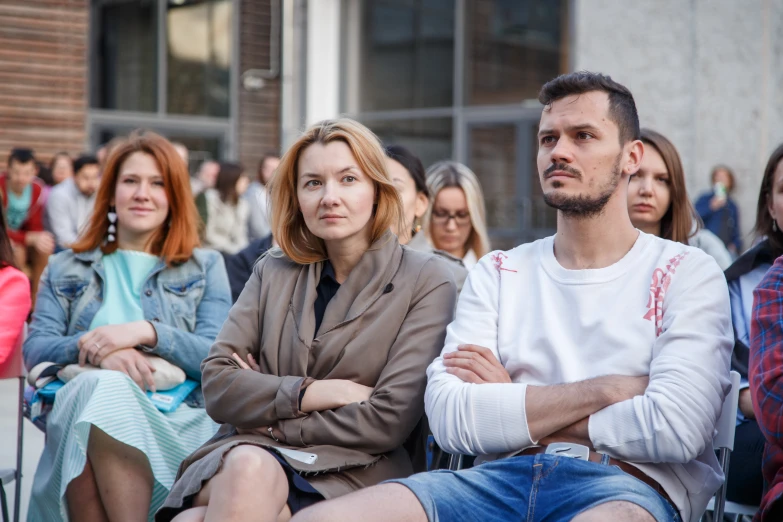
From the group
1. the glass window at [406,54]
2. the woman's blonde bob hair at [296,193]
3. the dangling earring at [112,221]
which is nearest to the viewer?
the woman's blonde bob hair at [296,193]

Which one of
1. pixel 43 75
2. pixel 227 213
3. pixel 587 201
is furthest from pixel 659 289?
pixel 43 75

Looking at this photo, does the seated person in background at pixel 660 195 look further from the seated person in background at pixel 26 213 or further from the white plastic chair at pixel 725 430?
the seated person in background at pixel 26 213

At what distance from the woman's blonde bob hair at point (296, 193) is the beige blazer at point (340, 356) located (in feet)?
0.20

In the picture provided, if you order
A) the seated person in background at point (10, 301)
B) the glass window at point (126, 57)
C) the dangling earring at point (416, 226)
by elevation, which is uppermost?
the glass window at point (126, 57)

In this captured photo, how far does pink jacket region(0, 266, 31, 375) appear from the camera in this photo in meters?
3.62

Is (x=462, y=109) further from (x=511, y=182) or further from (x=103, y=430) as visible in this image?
(x=103, y=430)

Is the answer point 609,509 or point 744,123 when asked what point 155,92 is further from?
point 609,509

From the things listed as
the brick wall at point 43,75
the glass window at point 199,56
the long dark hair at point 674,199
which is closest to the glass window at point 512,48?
the glass window at point 199,56

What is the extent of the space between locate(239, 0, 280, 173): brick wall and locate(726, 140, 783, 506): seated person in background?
12744 millimetres

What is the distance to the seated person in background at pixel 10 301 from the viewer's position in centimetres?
363

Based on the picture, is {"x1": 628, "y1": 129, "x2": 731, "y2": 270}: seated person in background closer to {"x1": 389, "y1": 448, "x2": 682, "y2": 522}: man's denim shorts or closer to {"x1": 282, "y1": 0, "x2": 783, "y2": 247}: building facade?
{"x1": 389, "y1": 448, "x2": 682, "y2": 522}: man's denim shorts

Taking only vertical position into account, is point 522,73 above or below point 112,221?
above

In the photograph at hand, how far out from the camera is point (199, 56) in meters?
15.5

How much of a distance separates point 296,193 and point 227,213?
6.49 meters
